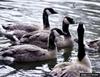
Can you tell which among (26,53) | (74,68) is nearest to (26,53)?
(26,53)

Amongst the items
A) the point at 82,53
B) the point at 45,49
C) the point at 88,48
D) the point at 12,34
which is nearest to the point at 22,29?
the point at 12,34

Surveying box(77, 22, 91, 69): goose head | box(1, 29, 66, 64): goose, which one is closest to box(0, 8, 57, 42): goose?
box(1, 29, 66, 64): goose

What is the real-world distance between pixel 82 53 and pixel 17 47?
266cm

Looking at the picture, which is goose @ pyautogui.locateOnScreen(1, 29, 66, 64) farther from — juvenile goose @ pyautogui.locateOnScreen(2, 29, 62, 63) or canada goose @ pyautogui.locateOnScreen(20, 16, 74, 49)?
canada goose @ pyautogui.locateOnScreen(20, 16, 74, 49)

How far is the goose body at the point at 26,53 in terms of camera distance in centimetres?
1480

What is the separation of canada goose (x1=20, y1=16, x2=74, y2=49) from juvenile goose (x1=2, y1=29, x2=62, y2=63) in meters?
1.07

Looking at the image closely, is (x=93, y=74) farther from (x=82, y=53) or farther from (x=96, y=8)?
(x=96, y=8)

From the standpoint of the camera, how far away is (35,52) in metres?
15.1

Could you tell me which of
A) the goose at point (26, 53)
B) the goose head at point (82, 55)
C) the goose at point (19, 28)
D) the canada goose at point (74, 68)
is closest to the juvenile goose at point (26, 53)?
the goose at point (26, 53)

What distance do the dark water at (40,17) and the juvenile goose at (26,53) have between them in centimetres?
21

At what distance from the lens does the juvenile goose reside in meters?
14.8

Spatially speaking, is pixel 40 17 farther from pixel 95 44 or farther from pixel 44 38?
pixel 95 44

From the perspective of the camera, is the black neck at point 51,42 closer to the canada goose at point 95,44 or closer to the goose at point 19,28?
the canada goose at point 95,44

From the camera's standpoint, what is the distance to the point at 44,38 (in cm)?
1661
